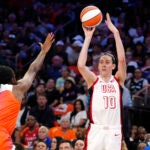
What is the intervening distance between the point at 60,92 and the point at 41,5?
6.27 metres

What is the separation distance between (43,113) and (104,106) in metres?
5.62

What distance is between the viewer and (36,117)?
14258 mm

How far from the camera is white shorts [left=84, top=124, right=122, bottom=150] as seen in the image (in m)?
8.62

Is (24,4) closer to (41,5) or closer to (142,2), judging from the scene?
(41,5)

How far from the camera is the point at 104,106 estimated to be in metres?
8.68

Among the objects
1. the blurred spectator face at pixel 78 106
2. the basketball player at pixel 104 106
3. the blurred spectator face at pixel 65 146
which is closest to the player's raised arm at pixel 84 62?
the basketball player at pixel 104 106

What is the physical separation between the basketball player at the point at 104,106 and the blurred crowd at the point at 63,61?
62.4 inches

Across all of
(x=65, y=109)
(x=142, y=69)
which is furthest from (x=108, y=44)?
(x=65, y=109)

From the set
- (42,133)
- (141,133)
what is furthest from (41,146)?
(141,133)

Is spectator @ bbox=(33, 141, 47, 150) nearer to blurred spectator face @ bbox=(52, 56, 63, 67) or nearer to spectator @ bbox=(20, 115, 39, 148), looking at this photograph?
spectator @ bbox=(20, 115, 39, 148)

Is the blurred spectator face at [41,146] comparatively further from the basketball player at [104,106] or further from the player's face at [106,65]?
the player's face at [106,65]

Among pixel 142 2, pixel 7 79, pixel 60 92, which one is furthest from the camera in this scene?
pixel 142 2

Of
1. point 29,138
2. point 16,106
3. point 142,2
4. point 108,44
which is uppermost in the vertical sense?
point 142,2

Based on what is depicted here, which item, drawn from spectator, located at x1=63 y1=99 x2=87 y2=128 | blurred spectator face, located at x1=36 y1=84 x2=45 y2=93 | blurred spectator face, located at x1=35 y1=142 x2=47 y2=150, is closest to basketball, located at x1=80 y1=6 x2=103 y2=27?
blurred spectator face, located at x1=35 y1=142 x2=47 y2=150
